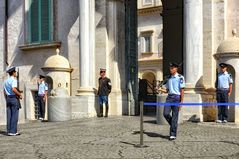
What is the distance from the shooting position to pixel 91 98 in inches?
608

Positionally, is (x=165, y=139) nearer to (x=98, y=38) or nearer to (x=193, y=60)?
(x=193, y=60)

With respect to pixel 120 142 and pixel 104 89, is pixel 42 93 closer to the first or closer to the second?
pixel 104 89

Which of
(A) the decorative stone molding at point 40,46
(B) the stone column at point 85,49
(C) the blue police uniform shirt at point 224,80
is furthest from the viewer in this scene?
(A) the decorative stone molding at point 40,46

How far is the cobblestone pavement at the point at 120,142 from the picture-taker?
25.1 ft

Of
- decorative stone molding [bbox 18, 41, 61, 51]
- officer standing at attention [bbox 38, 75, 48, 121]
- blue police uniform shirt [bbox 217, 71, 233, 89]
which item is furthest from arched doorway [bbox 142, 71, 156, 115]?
blue police uniform shirt [bbox 217, 71, 233, 89]

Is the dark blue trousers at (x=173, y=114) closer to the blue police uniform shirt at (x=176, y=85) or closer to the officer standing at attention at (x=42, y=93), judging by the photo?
the blue police uniform shirt at (x=176, y=85)

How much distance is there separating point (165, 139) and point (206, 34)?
5558mm

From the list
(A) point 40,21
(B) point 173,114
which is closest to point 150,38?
(A) point 40,21

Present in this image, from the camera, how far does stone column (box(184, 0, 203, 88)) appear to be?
1306 cm

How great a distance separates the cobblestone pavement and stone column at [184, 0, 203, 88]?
170cm

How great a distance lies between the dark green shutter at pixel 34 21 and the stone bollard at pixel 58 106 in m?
4.09

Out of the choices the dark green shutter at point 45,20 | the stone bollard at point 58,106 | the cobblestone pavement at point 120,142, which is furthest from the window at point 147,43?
the cobblestone pavement at point 120,142

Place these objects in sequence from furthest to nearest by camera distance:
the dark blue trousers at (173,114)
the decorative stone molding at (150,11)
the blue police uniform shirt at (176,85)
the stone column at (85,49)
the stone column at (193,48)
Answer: the decorative stone molding at (150,11) → the stone column at (85,49) → the stone column at (193,48) → the blue police uniform shirt at (176,85) → the dark blue trousers at (173,114)

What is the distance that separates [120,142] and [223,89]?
4.12 meters
